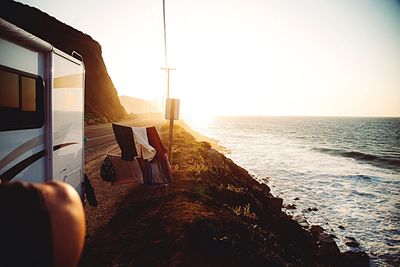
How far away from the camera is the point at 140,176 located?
736cm

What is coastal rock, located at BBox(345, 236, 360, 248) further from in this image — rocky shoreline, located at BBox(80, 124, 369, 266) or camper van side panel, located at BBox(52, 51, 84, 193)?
camper van side panel, located at BBox(52, 51, 84, 193)

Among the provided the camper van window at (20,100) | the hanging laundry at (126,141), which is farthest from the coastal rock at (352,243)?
the camper van window at (20,100)

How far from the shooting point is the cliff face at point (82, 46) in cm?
4197

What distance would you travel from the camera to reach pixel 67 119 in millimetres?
5320

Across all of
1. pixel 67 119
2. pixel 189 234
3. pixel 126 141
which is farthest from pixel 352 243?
pixel 67 119

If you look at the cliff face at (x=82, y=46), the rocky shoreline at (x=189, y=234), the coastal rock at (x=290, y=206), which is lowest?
the coastal rock at (x=290, y=206)

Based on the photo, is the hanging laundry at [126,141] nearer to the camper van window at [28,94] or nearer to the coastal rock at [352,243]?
the camper van window at [28,94]

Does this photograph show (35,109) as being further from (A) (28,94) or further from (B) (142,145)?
(B) (142,145)

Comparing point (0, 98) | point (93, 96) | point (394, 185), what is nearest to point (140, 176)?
point (0, 98)

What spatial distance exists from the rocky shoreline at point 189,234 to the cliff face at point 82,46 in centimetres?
3933

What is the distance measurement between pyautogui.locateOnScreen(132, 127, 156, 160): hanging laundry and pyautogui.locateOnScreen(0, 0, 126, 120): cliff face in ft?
130

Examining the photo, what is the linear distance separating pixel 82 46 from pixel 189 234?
5346cm

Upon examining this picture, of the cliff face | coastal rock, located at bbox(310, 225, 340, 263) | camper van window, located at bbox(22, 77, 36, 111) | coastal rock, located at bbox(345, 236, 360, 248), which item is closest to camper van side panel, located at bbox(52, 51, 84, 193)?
camper van window, located at bbox(22, 77, 36, 111)

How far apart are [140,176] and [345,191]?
16765 mm
